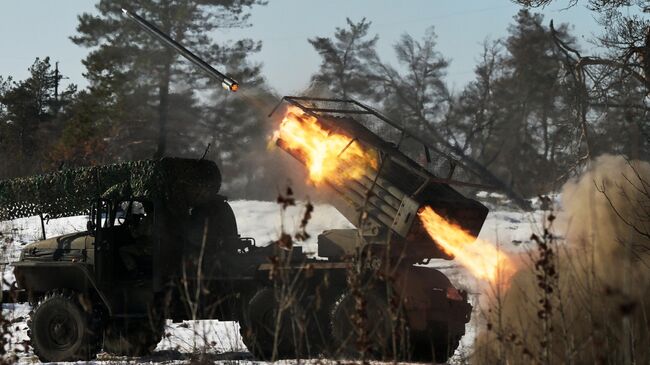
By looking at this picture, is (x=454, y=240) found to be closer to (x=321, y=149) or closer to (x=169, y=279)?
(x=321, y=149)

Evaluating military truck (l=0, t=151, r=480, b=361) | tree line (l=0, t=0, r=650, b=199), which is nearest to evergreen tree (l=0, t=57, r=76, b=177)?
tree line (l=0, t=0, r=650, b=199)

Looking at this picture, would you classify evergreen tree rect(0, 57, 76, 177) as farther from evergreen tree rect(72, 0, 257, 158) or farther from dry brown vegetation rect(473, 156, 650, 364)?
dry brown vegetation rect(473, 156, 650, 364)

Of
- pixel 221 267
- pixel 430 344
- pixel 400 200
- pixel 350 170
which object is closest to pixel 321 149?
pixel 350 170

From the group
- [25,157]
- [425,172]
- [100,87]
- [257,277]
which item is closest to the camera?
[425,172]

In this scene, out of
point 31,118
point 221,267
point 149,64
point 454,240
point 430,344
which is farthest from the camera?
point 31,118

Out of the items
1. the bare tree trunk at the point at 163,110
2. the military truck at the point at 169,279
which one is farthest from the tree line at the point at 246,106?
the military truck at the point at 169,279

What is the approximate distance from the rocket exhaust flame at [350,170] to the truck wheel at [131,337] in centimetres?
371

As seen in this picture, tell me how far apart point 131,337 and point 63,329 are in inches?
45.4

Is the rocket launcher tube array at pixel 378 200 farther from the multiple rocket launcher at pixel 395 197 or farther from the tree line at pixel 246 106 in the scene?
the tree line at pixel 246 106

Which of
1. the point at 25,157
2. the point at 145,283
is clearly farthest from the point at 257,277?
the point at 25,157

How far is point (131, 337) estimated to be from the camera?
15.3 m

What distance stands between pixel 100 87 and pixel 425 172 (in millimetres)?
31186

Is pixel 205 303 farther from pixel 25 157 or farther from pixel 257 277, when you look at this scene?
pixel 25 157

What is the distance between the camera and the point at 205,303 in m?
14.5
